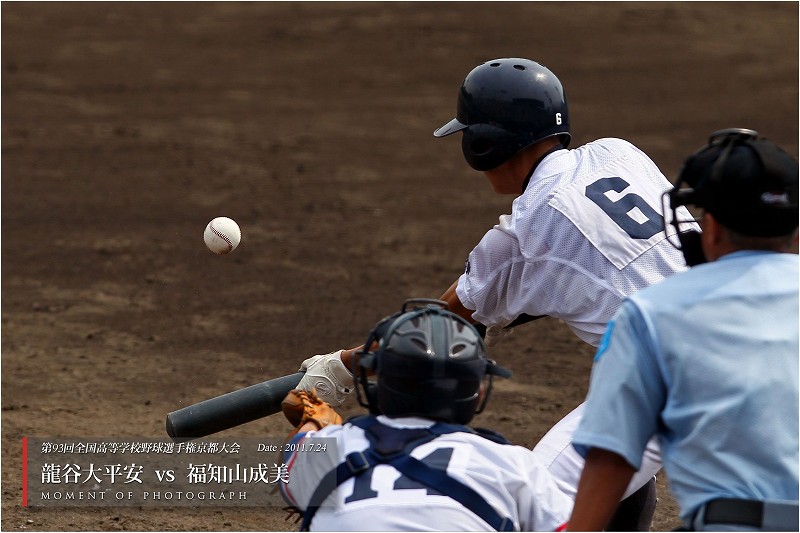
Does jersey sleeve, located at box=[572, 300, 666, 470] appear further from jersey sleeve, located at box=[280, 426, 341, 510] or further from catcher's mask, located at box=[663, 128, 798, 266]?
jersey sleeve, located at box=[280, 426, 341, 510]

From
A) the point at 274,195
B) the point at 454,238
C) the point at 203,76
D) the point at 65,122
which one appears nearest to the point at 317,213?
the point at 274,195

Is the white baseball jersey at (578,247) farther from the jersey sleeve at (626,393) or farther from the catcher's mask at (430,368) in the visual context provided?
the jersey sleeve at (626,393)

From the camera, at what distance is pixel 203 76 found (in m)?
13.9

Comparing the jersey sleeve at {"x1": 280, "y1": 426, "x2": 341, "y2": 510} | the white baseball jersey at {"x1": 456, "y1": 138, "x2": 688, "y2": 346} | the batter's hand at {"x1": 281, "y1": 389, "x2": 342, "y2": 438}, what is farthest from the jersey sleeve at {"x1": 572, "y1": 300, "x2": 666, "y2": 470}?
the white baseball jersey at {"x1": 456, "y1": 138, "x2": 688, "y2": 346}

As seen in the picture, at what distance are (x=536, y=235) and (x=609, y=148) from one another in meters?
0.46

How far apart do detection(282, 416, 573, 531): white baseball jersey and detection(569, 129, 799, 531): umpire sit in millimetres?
216

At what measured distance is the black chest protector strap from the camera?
8.30ft

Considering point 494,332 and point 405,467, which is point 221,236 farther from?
point 405,467

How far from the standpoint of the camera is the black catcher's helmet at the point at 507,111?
3953 mm

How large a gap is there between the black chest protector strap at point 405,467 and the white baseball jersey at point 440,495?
0.04 feet

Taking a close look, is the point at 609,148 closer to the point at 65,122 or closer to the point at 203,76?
the point at 65,122

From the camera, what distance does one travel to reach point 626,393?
2312 millimetres

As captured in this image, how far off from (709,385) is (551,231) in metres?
1.44

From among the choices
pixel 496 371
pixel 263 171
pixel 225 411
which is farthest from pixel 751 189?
pixel 263 171
